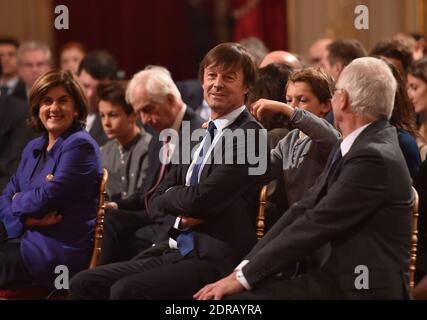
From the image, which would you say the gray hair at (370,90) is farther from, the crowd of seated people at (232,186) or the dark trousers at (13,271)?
the dark trousers at (13,271)

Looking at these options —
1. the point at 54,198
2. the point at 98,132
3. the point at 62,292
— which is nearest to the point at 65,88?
the point at 54,198

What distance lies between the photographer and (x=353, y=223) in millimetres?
2908

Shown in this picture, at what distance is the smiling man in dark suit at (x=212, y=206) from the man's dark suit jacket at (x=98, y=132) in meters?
1.65

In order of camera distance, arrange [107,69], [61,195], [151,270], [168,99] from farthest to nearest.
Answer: [107,69]
[168,99]
[61,195]
[151,270]

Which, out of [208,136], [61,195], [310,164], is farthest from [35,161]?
[310,164]

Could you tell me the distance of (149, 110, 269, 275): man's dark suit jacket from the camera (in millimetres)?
3303

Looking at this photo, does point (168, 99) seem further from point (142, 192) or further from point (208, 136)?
point (208, 136)

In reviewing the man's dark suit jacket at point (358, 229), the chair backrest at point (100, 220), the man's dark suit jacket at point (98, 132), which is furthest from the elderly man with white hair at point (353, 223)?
the man's dark suit jacket at point (98, 132)

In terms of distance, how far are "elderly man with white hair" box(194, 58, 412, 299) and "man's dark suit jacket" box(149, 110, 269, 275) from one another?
0.25 meters

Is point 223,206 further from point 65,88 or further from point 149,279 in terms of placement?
point 65,88

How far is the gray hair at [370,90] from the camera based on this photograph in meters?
3.01
